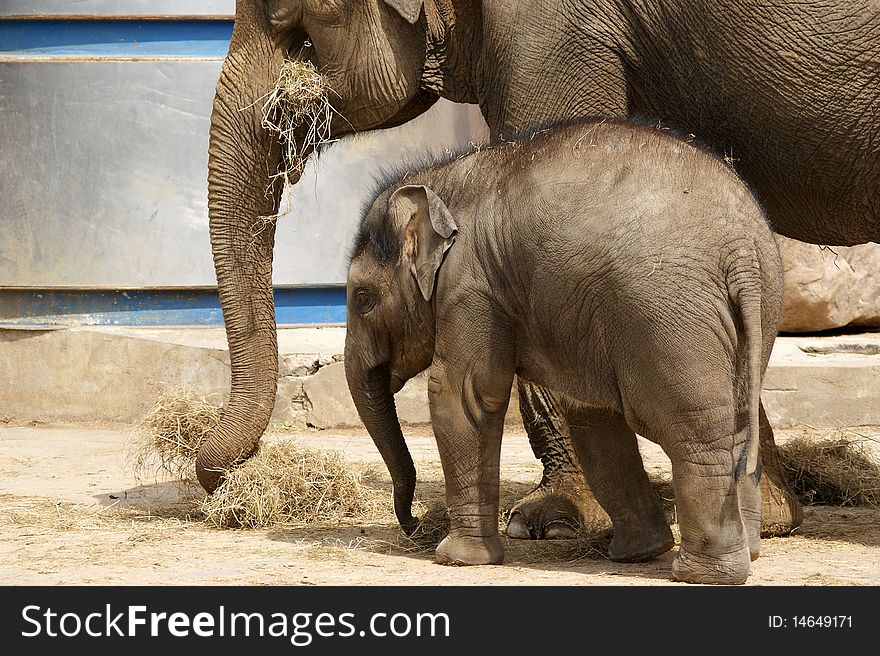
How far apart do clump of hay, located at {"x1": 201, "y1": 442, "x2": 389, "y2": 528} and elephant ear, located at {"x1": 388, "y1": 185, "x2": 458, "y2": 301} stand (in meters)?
1.33

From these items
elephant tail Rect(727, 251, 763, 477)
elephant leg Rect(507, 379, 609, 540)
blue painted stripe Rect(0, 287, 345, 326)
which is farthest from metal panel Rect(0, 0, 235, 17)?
elephant tail Rect(727, 251, 763, 477)

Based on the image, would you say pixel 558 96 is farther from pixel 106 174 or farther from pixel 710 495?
pixel 106 174

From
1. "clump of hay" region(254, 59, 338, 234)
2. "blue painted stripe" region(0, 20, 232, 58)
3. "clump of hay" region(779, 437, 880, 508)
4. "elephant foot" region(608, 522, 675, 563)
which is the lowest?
"clump of hay" region(779, 437, 880, 508)

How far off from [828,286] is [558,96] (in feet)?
13.7

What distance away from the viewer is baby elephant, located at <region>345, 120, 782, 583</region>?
14.0 ft

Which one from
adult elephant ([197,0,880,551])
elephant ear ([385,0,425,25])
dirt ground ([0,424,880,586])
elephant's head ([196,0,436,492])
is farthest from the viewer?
elephant's head ([196,0,436,492])

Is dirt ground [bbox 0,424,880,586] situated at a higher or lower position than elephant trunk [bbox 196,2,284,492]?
lower

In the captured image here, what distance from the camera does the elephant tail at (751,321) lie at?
4238mm

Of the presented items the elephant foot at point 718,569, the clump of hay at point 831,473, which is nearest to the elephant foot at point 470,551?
the elephant foot at point 718,569

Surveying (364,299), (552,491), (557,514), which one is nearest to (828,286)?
(552,491)

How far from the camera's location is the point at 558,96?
528 cm

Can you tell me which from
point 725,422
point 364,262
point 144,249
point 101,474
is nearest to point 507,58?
point 364,262

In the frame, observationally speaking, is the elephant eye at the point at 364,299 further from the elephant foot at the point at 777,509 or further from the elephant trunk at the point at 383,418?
the elephant foot at the point at 777,509

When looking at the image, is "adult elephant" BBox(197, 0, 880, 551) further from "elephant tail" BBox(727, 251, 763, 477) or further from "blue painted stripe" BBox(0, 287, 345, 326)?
"blue painted stripe" BBox(0, 287, 345, 326)
